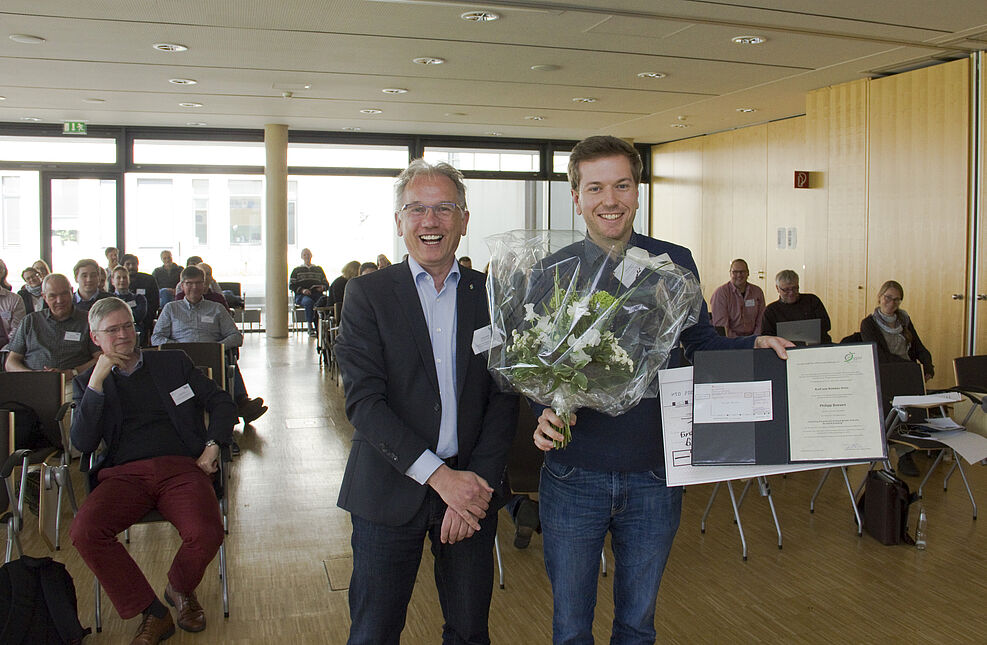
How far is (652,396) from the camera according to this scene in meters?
2.06

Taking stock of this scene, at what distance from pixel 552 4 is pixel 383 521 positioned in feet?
19.1

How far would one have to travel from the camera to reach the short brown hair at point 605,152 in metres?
2.07

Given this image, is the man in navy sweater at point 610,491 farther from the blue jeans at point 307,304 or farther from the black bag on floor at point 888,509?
the blue jeans at point 307,304

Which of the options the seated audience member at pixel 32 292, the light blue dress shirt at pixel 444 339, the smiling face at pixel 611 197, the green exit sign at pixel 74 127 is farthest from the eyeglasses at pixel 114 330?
the green exit sign at pixel 74 127

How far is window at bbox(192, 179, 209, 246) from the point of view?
15.1 meters

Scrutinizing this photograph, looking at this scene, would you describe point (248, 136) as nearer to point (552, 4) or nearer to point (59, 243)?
point (59, 243)

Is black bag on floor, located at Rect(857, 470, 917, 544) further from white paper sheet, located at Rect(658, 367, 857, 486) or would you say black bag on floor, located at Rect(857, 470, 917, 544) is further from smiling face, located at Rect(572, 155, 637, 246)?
smiling face, located at Rect(572, 155, 637, 246)

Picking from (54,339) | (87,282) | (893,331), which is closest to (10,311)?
(87,282)

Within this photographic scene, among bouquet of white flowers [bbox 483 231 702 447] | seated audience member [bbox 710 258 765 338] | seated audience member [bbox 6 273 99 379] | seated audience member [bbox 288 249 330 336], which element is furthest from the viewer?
seated audience member [bbox 288 249 330 336]

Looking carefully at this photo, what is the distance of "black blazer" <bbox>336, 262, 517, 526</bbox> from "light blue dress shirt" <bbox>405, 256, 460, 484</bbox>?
0.02 metres

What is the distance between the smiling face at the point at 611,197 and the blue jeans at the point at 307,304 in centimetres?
1340

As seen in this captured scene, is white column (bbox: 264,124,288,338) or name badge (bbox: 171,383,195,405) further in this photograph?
white column (bbox: 264,124,288,338)

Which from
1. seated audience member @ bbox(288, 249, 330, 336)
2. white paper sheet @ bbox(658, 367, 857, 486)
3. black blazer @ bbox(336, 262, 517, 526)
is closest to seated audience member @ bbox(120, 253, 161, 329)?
seated audience member @ bbox(288, 249, 330, 336)

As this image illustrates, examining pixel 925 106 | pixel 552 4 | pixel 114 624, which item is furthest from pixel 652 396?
pixel 925 106
